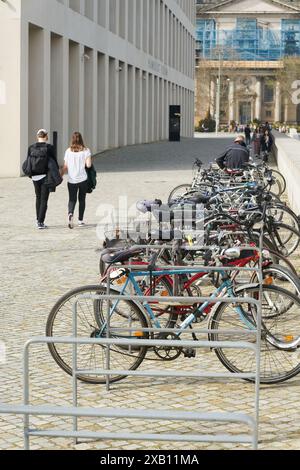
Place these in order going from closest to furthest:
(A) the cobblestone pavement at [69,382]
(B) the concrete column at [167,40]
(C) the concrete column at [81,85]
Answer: (A) the cobblestone pavement at [69,382] → (C) the concrete column at [81,85] → (B) the concrete column at [167,40]

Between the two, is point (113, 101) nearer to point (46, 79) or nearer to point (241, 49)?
point (46, 79)

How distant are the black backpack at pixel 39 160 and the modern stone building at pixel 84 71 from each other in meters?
13.6

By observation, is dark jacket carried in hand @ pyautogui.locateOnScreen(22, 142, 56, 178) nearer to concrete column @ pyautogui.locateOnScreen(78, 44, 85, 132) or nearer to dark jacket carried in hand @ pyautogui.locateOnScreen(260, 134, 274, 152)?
concrete column @ pyautogui.locateOnScreen(78, 44, 85, 132)

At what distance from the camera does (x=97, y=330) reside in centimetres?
785

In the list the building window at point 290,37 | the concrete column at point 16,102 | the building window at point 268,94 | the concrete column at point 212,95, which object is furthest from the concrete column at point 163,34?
the building window at point 268,94

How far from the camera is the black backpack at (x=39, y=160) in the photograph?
59.2 feet

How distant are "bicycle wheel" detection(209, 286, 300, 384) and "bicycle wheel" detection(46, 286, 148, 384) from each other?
A: 0.58 m

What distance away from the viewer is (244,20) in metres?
124

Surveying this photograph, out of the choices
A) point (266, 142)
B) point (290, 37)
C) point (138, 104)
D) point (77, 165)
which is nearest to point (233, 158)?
point (77, 165)

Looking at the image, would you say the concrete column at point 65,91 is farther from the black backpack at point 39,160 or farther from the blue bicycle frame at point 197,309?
the blue bicycle frame at point 197,309

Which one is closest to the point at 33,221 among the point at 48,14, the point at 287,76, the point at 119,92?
the point at 48,14

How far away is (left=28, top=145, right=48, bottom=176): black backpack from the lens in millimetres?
18047

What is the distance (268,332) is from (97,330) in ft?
4.36
